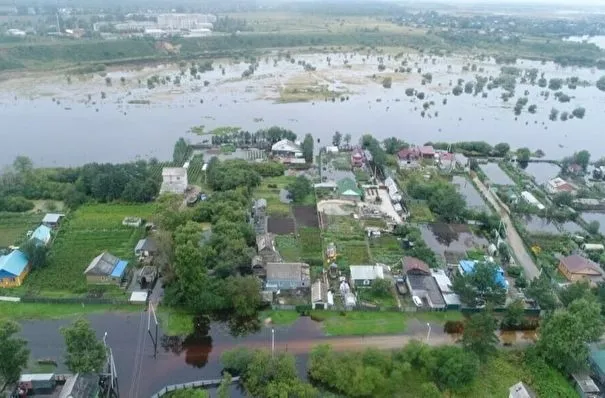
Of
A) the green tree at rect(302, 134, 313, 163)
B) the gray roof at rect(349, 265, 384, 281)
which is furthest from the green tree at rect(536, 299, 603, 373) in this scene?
the green tree at rect(302, 134, 313, 163)

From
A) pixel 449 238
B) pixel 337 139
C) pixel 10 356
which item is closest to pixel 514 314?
pixel 449 238

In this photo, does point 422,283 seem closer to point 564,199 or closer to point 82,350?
point 82,350

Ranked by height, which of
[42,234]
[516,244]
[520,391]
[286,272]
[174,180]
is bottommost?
[516,244]

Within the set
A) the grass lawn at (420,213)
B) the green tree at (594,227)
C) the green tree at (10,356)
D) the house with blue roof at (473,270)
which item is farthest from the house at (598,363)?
the green tree at (10,356)

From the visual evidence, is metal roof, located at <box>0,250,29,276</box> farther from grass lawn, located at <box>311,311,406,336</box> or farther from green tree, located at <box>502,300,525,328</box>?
green tree, located at <box>502,300,525,328</box>

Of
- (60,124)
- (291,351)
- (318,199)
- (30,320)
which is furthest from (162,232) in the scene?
(60,124)

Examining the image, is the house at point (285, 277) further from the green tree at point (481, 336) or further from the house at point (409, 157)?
the house at point (409, 157)
